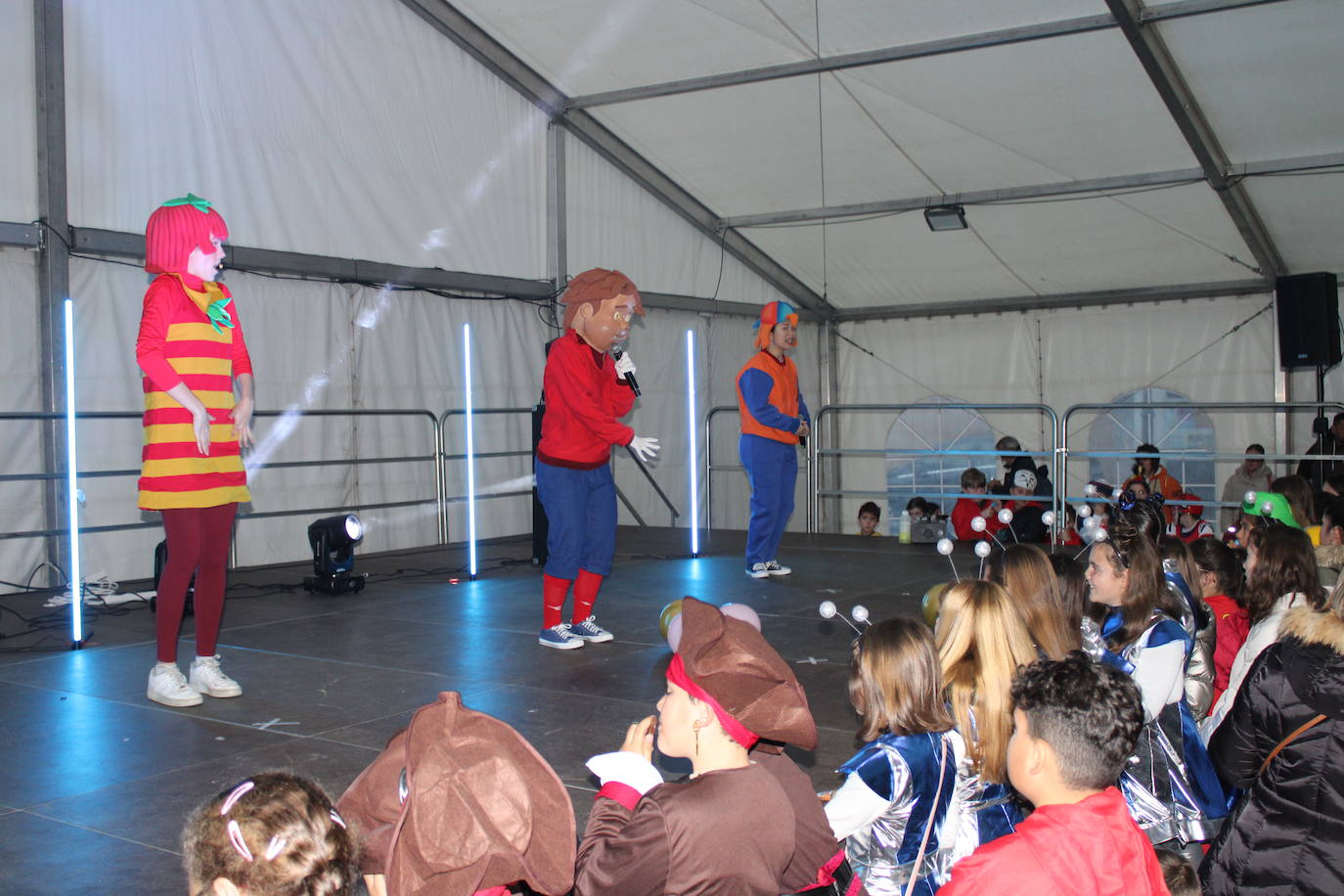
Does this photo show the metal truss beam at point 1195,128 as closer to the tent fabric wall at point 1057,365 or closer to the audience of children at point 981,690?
the tent fabric wall at point 1057,365

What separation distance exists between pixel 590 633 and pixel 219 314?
198 cm

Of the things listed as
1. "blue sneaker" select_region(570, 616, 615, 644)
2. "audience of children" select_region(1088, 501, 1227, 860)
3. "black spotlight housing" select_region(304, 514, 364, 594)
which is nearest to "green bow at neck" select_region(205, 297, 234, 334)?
"blue sneaker" select_region(570, 616, 615, 644)

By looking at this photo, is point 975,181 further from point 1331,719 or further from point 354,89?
point 1331,719

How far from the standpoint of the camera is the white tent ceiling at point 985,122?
7.73m

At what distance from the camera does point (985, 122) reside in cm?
891

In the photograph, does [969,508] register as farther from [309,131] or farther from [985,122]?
[309,131]

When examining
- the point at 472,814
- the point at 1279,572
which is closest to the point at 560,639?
the point at 1279,572

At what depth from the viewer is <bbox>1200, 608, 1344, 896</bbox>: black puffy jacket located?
195 cm

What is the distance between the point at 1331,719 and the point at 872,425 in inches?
420

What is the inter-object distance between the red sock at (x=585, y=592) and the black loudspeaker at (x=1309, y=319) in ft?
24.3

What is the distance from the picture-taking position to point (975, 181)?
9.77m

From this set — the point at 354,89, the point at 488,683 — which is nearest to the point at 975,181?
the point at 354,89

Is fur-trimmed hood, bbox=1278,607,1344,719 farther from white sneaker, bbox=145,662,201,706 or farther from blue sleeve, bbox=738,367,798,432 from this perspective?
blue sleeve, bbox=738,367,798,432

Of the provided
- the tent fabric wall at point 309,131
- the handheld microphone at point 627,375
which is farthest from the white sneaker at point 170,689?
the tent fabric wall at point 309,131
